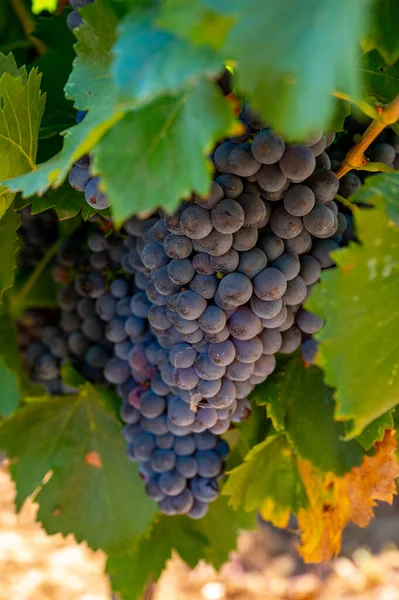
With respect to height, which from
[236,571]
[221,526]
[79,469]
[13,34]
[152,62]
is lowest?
[236,571]

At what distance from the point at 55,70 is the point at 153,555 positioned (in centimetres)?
65

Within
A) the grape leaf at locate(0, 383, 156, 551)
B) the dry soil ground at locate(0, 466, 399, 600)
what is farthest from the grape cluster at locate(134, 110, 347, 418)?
the dry soil ground at locate(0, 466, 399, 600)

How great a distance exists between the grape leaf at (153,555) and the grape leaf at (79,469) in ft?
0.27

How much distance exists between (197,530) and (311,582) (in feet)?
4.72

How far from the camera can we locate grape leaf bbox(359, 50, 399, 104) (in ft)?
1.66

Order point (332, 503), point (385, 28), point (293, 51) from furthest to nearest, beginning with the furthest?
point (332, 503), point (385, 28), point (293, 51)

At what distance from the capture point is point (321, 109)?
27 cm

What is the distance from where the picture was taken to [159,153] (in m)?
0.37

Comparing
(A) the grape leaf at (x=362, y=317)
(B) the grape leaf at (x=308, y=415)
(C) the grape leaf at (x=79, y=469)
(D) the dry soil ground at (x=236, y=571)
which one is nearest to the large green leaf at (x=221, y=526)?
(C) the grape leaf at (x=79, y=469)

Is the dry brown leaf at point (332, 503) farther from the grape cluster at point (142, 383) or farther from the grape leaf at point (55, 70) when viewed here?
the grape leaf at point (55, 70)

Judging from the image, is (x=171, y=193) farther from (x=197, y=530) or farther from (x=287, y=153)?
(x=197, y=530)

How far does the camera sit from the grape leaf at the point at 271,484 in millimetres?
693

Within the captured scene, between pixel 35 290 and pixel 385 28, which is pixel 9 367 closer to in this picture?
pixel 35 290

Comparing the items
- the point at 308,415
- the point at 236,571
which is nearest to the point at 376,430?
the point at 308,415
